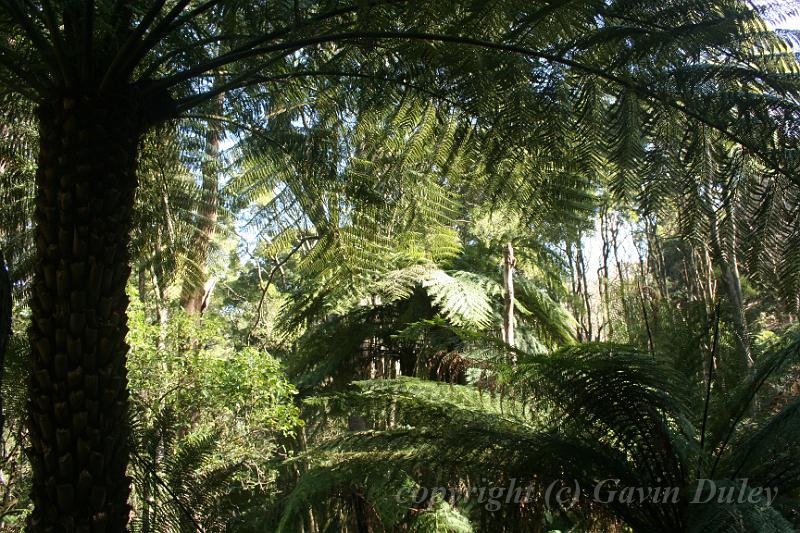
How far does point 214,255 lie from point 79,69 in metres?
3.82

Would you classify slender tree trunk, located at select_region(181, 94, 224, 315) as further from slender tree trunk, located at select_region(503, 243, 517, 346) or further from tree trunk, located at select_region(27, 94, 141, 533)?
slender tree trunk, located at select_region(503, 243, 517, 346)

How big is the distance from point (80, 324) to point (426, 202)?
91.9 inches

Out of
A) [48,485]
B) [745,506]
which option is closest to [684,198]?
[745,506]

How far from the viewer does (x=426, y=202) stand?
12.8 ft

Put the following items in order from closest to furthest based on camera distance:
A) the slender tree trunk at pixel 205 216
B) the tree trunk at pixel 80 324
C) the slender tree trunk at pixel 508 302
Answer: the tree trunk at pixel 80 324
the slender tree trunk at pixel 205 216
the slender tree trunk at pixel 508 302

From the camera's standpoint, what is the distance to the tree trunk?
6.15ft

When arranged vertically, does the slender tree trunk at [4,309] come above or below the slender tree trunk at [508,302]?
below

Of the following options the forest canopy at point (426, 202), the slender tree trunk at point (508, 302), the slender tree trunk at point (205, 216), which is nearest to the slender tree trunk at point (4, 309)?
the forest canopy at point (426, 202)

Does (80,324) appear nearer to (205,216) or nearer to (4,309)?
(4,309)

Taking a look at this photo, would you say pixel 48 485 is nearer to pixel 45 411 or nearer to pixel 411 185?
pixel 45 411

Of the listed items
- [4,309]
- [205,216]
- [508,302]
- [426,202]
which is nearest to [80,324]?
[4,309]

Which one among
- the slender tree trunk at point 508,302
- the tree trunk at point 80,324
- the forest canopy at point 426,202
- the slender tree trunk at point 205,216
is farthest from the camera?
the slender tree trunk at point 508,302

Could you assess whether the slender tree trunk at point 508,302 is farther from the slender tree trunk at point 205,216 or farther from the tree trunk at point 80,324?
the tree trunk at point 80,324

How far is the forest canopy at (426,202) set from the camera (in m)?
1.99
